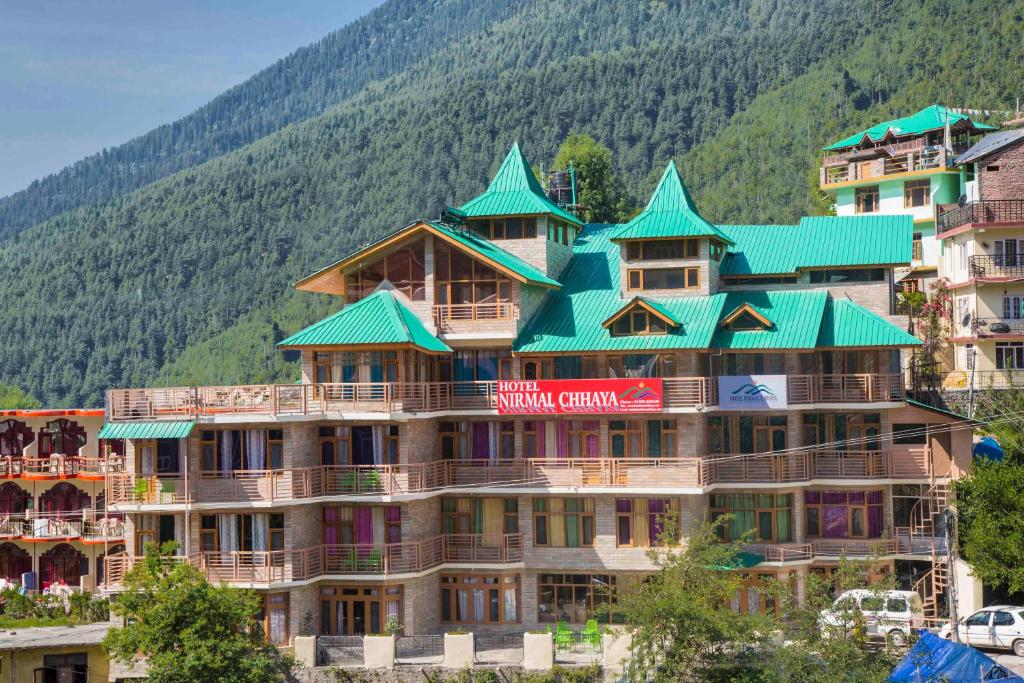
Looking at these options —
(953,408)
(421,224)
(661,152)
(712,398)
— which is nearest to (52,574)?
(421,224)

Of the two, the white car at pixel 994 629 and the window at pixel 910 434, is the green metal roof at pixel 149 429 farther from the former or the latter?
the white car at pixel 994 629

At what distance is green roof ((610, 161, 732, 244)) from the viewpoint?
160ft

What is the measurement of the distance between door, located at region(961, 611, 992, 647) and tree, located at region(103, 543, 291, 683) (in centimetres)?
2212

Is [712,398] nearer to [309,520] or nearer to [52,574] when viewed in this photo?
[309,520]

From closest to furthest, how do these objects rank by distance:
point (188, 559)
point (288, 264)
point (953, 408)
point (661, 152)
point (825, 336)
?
point (188, 559), point (825, 336), point (953, 408), point (661, 152), point (288, 264)

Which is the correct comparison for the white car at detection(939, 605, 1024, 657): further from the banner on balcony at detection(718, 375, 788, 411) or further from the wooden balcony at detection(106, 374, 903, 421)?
the banner on balcony at detection(718, 375, 788, 411)

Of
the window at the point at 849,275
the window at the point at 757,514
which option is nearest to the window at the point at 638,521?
the window at the point at 757,514

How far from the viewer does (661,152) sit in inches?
5896

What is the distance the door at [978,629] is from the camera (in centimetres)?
4350

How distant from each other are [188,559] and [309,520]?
4228 mm

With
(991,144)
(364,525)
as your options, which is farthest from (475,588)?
(991,144)

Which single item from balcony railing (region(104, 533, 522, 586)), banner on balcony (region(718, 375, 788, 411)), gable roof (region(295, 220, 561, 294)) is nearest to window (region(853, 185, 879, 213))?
gable roof (region(295, 220, 561, 294))

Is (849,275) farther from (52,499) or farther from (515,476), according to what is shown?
(52,499)

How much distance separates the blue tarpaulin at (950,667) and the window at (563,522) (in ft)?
41.9
